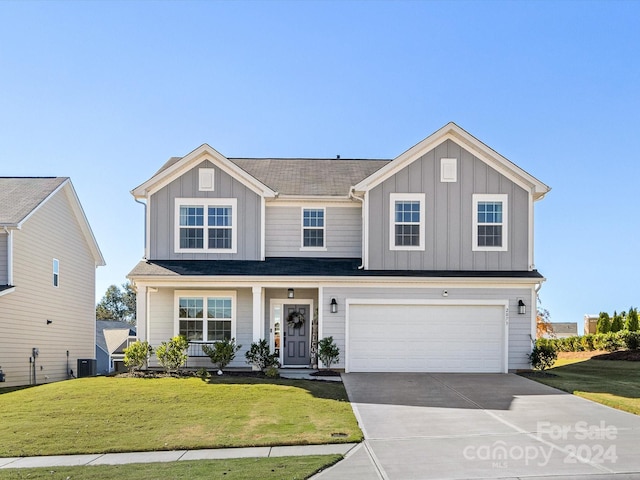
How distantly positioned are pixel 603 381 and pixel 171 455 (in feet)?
40.2

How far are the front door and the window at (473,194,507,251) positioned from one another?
5.86m

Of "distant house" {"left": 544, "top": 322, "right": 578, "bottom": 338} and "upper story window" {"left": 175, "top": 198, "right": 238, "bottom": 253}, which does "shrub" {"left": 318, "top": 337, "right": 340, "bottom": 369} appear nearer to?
"upper story window" {"left": 175, "top": 198, "right": 238, "bottom": 253}

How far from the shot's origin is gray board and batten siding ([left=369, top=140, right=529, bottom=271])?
19516 mm

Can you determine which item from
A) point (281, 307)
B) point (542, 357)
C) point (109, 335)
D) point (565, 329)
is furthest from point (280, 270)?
point (565, 329)

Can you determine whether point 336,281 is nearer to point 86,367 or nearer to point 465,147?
point 465,147

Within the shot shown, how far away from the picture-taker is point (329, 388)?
15445 mm

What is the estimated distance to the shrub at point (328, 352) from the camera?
1831 cm

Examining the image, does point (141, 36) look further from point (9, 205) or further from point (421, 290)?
point (421, 290)

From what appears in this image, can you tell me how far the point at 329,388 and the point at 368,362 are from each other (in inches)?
138

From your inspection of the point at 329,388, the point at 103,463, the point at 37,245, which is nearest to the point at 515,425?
the point at 329,388

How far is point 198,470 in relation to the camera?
8961 mm

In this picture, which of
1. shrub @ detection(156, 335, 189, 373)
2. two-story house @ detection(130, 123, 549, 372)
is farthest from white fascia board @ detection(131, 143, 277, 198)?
shrub @ detection(156, 335, 189, 373)

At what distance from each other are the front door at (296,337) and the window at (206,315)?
1.85m

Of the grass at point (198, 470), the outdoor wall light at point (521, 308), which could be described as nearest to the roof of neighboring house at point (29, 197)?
the grass at point (198, 470)
